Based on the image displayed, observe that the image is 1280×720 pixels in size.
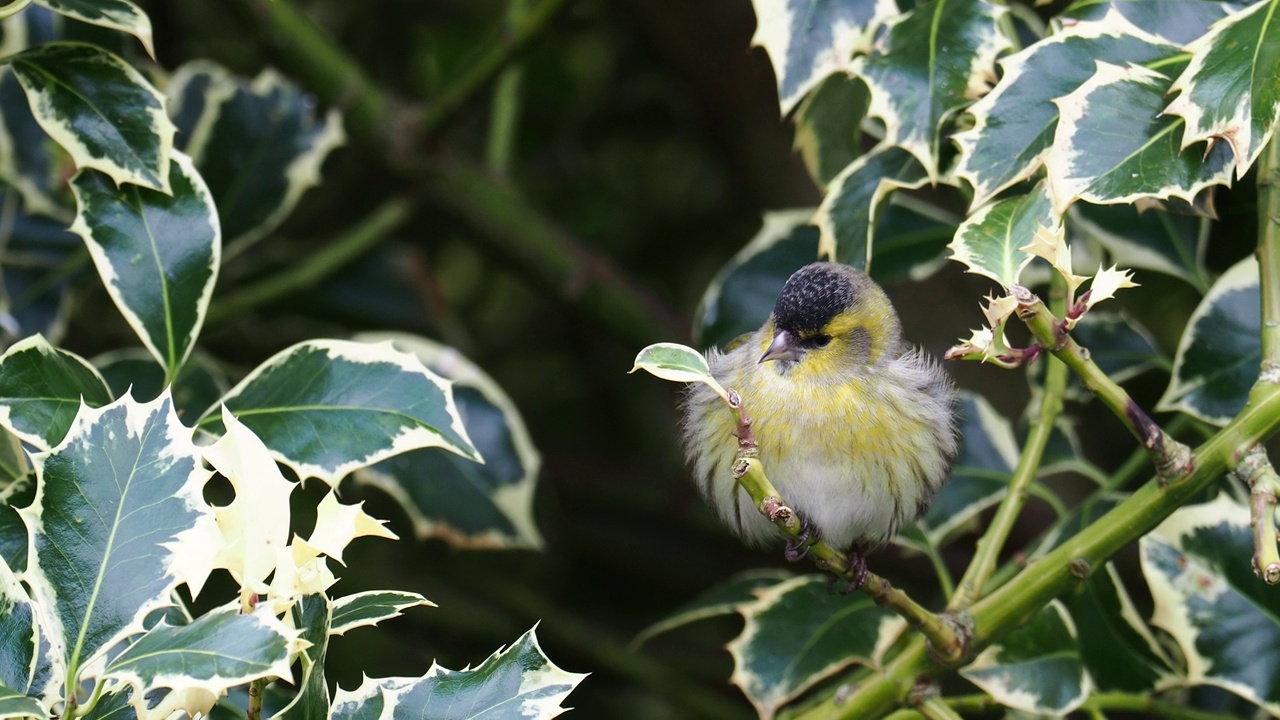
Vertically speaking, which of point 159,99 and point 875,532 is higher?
point 159,99

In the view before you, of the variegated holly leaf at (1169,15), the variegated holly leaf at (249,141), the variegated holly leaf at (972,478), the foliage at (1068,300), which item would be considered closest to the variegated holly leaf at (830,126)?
the foliage at (1068,300)

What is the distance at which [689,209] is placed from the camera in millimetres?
4148

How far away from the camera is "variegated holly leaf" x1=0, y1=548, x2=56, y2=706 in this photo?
4.23 ft

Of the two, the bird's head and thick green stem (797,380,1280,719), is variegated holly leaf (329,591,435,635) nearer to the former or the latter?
thick green stem (797,380,1280,719)

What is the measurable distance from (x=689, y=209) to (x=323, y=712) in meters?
2.98

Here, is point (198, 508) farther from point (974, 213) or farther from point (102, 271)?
point (974, 213)

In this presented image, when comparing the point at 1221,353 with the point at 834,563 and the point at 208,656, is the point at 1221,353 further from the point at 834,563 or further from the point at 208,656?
the point at 208,656

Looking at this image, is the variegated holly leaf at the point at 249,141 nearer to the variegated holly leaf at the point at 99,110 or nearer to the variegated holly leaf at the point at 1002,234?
the variegated holly leaf at the point at 99,110

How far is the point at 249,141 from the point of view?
2.52m

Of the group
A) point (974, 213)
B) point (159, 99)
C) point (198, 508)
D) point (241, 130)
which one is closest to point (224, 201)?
point (241, 130)

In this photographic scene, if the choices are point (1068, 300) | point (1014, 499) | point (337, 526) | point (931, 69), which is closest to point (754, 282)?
point (931, 69)

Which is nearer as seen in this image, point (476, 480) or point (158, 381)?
point (158, 381)

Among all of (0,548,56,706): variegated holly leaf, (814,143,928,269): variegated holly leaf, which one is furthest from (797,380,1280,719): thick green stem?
(0,548,56,706): variegated holly leaf

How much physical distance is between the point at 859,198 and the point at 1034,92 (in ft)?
1.08
